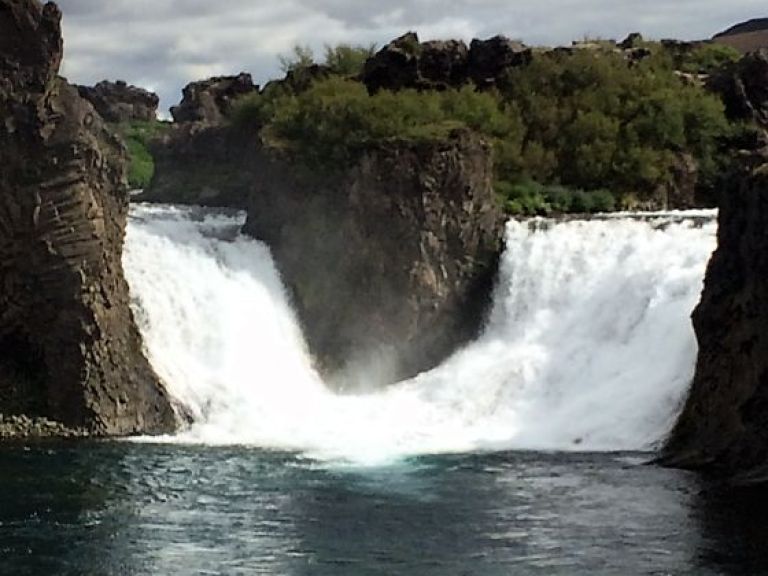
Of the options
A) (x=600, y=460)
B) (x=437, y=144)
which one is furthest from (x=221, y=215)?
(x=600, y=460)

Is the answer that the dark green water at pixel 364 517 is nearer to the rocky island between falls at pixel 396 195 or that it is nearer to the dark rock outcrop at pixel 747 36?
the rocky island between falls at pixel 396 195

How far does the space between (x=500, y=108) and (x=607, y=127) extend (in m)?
4.77

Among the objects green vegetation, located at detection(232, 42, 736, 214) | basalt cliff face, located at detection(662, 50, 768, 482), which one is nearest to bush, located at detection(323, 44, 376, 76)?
green vegetation, located at detection(232, 42, 736, 214)

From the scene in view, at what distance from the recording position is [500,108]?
217ft

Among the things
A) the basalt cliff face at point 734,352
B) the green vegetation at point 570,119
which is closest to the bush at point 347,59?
the green vegetation at point 570,119

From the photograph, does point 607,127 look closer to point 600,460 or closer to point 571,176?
point 571,176

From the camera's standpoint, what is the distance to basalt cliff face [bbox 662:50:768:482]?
35.4 m

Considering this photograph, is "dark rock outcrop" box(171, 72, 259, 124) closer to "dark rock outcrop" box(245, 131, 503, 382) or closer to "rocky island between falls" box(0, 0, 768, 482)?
"rocky island between falls" box(0, 0, 768, 482)

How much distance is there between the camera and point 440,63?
6762cm

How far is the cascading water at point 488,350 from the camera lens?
4212 centimetres

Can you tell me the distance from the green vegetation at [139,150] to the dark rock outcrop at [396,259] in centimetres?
5439

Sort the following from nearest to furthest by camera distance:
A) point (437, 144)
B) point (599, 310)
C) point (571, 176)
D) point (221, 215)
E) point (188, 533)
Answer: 1. point (188, 533)
2. point (599, 310)
3. point (437, 144)
4. point (221, 215)
5. point (571, 176)

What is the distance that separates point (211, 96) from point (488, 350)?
56939mm

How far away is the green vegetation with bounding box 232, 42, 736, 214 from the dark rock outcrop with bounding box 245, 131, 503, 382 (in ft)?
→ 18.4
